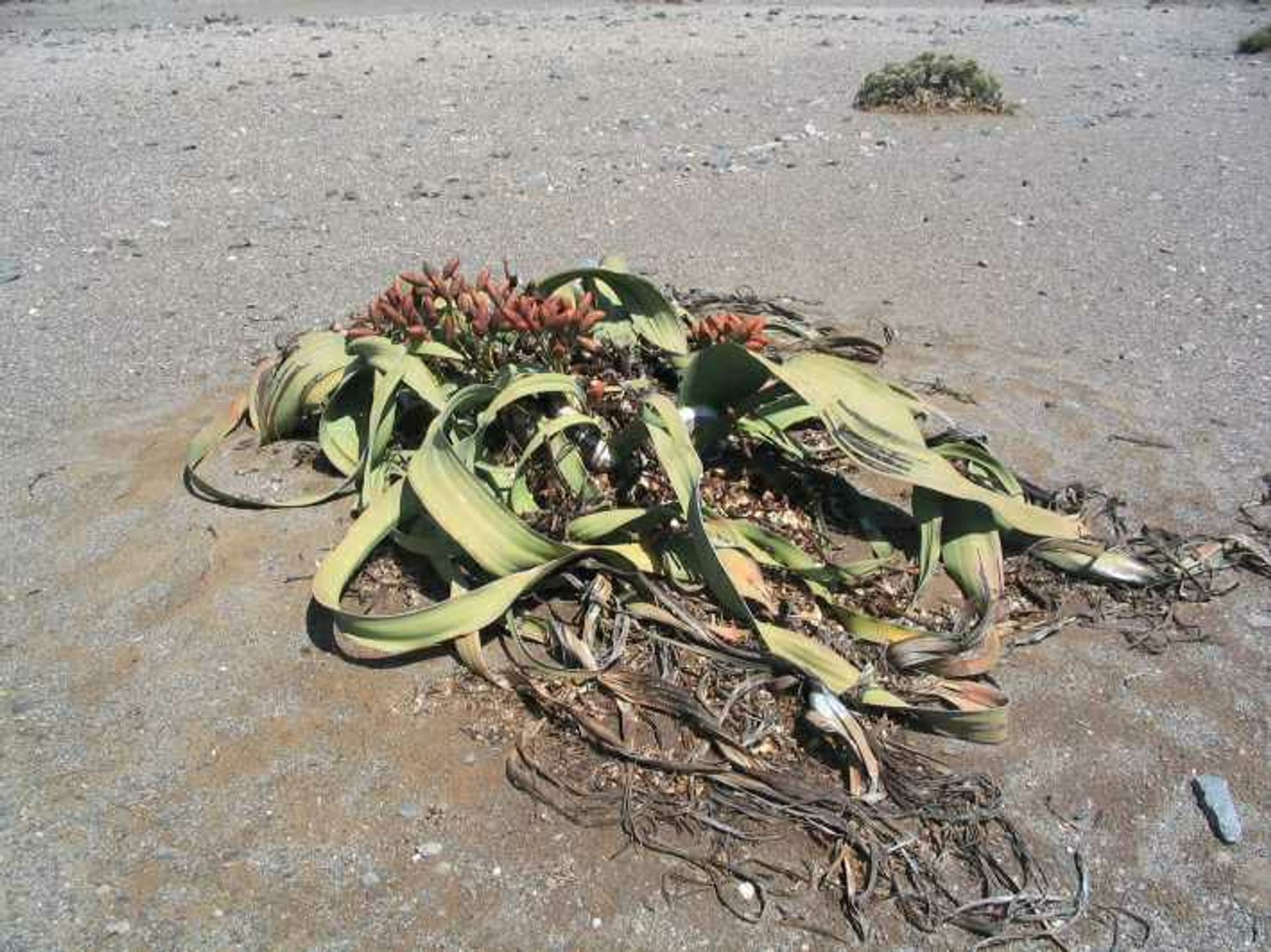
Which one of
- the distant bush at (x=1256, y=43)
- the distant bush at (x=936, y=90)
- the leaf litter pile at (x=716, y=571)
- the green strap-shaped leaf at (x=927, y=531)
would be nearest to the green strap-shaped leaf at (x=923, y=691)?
the leaf litter pile at (x=716, y=571)

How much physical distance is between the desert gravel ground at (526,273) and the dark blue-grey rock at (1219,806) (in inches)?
0.9

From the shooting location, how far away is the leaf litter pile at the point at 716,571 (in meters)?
1.72

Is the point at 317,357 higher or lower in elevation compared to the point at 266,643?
higher

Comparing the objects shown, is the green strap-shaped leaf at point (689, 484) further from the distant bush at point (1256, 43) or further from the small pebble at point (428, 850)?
the distant bush at point (1256, 43)

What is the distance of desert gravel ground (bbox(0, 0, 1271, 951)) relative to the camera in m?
1.67

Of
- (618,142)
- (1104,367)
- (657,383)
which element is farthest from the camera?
(618,142)

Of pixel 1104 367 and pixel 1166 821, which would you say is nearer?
pixel 1166 821

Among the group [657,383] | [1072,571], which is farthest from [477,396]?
[1072,571]

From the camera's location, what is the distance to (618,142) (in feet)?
19.9

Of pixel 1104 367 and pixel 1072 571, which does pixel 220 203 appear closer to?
pixel 1104 367

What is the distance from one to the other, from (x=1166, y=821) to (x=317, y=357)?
6.91ft

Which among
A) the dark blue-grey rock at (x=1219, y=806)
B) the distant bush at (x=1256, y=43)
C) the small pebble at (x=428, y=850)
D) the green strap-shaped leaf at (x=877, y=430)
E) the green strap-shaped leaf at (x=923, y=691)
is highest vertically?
the green strap-shaped leaf at (x=877, y=430)

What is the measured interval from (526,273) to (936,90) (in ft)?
13.2

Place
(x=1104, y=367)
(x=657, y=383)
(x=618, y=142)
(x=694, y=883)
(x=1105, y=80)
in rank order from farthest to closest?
(x=1105, y=80)
(x=618, y=142)
(x=1104, y=367)
(x=657, y=383)
(x=694, y=883)
